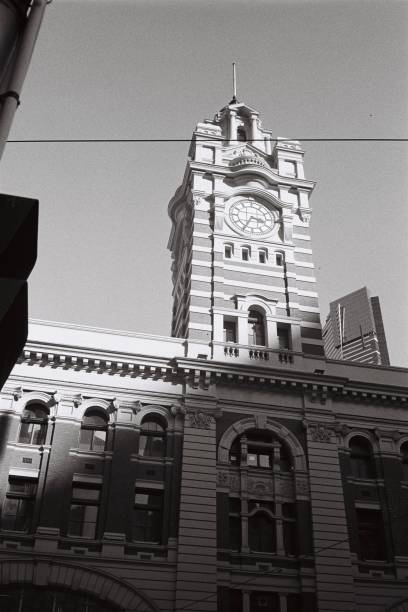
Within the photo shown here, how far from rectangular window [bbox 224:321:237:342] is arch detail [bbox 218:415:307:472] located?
17.0 ft

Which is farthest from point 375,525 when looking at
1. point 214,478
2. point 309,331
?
point 309,331

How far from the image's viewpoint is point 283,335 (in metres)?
34.6

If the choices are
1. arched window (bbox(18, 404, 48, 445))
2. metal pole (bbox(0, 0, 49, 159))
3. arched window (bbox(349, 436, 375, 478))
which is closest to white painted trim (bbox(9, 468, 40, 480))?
arched window (bbox(18, 404, 48, 445))

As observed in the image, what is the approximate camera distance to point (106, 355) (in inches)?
1179

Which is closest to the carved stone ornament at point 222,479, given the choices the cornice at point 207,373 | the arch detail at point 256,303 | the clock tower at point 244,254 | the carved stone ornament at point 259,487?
the carved stone ornament at point 259,487

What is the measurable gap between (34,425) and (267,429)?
427 inches

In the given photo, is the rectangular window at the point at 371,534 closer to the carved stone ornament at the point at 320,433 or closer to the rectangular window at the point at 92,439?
the carved stone ornament at the point at 320,433

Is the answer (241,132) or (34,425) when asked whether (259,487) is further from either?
(241,132)

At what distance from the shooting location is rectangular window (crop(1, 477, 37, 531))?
2594 centimetres

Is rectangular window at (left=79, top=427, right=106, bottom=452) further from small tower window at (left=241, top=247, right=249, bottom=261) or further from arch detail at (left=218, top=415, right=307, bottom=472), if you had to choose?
small tower window at (left=241, top=247, right=249, bottom=261)

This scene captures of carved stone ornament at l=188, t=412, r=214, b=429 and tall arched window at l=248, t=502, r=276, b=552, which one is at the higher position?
carved stone ornament at l=188, t=412, r=214, b=429

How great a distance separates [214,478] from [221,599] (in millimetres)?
4926

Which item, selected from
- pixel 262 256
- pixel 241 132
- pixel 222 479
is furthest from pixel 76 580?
pixel 241 132

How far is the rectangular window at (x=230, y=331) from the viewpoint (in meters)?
33.9
